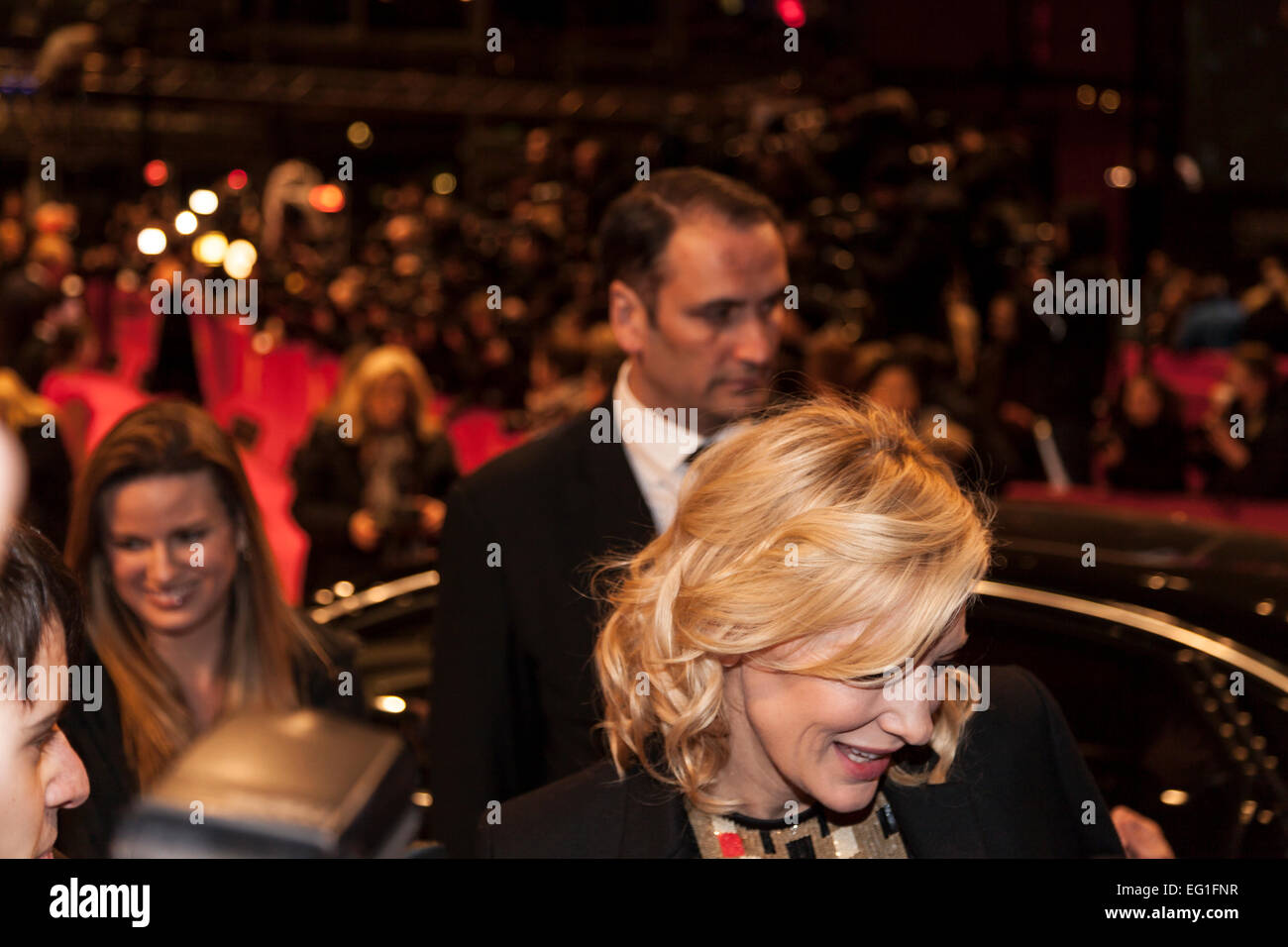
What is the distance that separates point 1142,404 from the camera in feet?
18.7

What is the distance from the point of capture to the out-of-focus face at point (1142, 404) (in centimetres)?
567

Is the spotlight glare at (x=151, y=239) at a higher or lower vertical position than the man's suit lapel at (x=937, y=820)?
higher

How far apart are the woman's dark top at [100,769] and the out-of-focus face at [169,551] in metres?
0.13

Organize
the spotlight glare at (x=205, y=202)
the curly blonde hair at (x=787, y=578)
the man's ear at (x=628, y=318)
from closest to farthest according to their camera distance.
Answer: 1. the curly blonde hair at (x=787, y=578)
2. the man's ear at (x=628, y=318)
3. the spotlight glare at (x=205, y=202)

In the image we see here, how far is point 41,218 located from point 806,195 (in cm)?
858

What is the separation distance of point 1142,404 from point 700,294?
152 inches

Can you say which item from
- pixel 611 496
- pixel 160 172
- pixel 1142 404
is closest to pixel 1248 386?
→ pixel 1142 404

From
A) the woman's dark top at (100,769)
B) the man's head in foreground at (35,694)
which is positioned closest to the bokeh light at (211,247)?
the woman's dark top at (100,769)

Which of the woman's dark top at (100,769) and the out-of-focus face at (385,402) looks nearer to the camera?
the woman's dark top at (100,769)

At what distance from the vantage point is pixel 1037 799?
1.70 m

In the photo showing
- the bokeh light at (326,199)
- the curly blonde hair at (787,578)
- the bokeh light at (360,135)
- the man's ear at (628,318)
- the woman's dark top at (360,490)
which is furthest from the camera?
the bokeh light at (360,135)

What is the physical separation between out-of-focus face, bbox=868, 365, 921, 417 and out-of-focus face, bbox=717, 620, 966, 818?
288 centimetres

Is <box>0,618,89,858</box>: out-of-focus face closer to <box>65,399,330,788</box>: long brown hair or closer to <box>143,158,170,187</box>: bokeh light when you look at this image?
<box>65,399,330,788</box>: long brown hair

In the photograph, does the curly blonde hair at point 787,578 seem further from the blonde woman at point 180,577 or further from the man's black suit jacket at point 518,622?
the blonde woman at point 180,577
